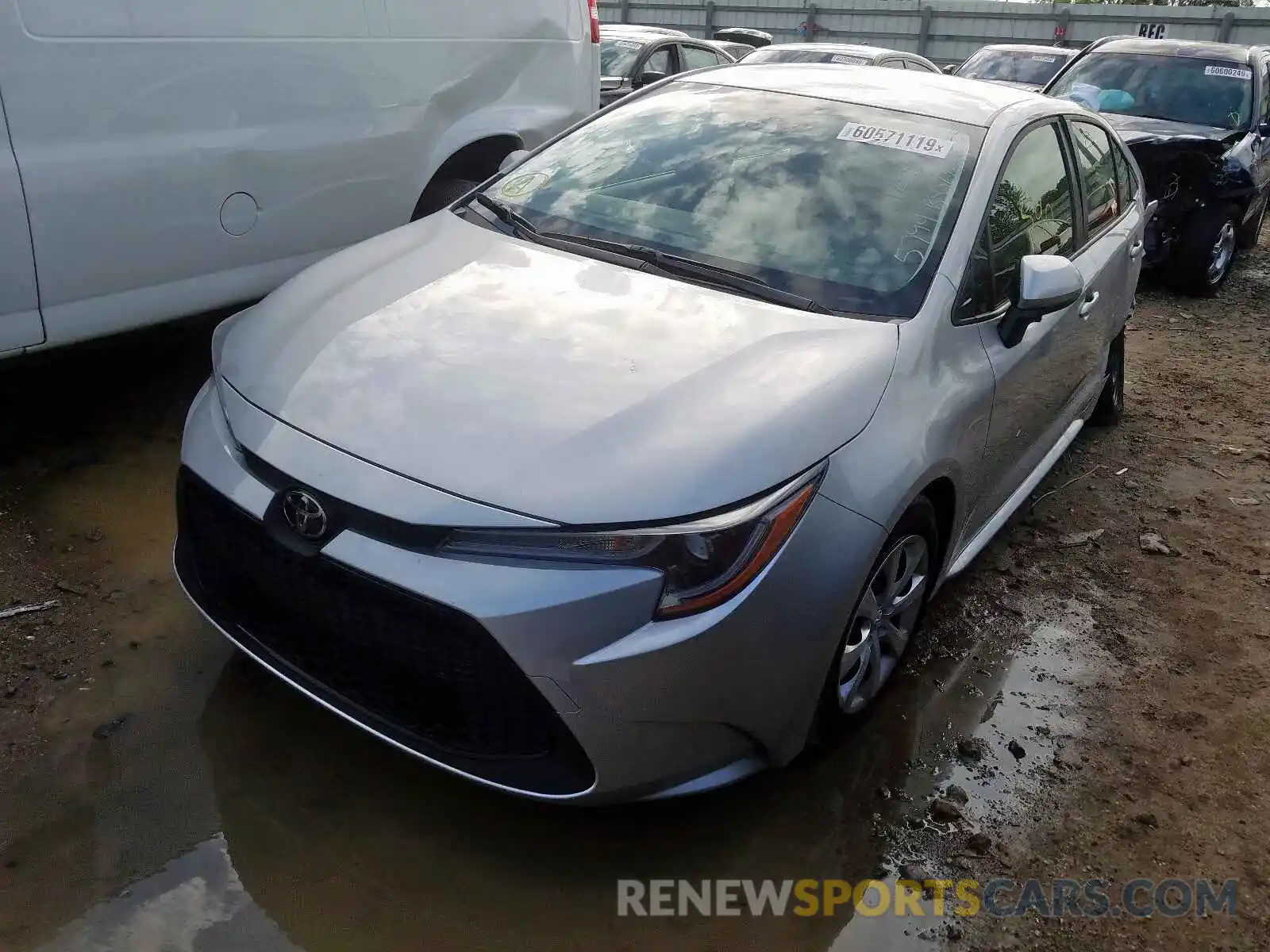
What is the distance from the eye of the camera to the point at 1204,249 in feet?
24.2

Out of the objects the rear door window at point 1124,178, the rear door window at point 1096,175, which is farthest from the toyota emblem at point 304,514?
the rear door window at point 1124,178

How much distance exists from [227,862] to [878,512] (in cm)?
162

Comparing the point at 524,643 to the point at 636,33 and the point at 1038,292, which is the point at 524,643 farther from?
→ the point at 636,33

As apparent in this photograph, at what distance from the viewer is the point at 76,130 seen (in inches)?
132

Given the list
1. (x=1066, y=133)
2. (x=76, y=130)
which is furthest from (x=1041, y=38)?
(x=76, y=130)

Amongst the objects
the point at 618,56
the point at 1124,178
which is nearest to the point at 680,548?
the point at 1124,178

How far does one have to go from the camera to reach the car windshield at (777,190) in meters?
2.84

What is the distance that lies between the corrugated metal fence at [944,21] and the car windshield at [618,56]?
1540 cm

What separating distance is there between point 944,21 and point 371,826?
25.6 metres

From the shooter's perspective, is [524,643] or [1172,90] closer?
[524,643]

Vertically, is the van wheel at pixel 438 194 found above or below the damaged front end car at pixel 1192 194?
above

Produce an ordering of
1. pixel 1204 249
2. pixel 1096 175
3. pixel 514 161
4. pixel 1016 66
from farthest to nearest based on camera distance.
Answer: pixel 1016 66 → pixel 1204 249 → pixel 1096 175 → pixel 514 161

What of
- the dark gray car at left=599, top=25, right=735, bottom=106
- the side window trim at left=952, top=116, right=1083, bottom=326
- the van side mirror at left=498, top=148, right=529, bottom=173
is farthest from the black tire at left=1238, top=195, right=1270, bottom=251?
the van side mirror at left=498, top=148, right=529, bottom=173

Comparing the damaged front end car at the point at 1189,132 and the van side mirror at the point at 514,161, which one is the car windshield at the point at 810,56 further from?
the van side mirror at the point at 514,161
